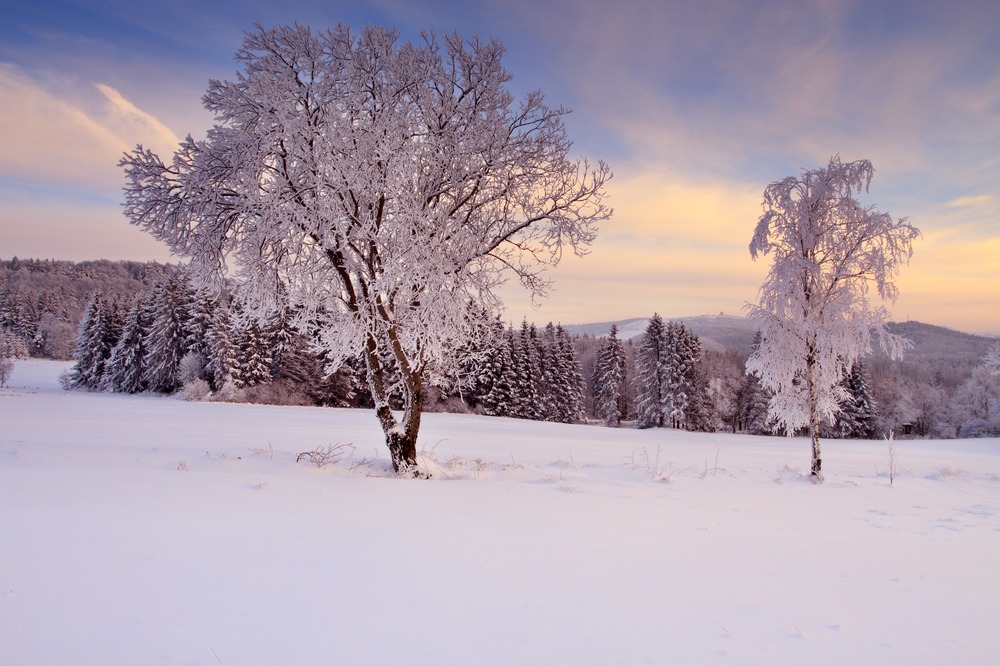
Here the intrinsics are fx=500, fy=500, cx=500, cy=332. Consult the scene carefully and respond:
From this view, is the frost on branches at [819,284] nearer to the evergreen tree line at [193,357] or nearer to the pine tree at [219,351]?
the evergreen tree line at [193,357]

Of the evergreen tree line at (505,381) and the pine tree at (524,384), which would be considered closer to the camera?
the evergreen tree line at (505,381)

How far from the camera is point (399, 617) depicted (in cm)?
305

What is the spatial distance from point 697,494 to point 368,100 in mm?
9375

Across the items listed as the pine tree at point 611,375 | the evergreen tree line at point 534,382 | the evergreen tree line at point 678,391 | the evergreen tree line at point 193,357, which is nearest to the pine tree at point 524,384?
the evergreen tree line at point 534,382

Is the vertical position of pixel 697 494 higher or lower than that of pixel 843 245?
lower

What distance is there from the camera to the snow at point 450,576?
9.02 feet

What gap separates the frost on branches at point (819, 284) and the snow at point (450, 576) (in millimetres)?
6883

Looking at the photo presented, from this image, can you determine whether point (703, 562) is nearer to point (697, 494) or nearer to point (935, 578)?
point (935, 578)

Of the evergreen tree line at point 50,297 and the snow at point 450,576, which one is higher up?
the evergreen tree line at point 50,297

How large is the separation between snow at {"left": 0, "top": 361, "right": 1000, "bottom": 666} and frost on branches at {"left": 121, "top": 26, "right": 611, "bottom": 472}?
3113mm

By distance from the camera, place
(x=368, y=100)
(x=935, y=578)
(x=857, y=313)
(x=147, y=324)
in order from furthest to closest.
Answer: (x=147, y=324)
(x=857, y=313)
(x=368, y=100)
(x=935, y=578)

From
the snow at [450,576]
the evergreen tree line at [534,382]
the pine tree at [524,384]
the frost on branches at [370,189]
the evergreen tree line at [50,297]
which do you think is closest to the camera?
the snow at [450,576]

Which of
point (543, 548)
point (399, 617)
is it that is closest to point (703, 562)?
point (543, 548)

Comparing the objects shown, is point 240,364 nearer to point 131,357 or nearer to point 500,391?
point 131,357
